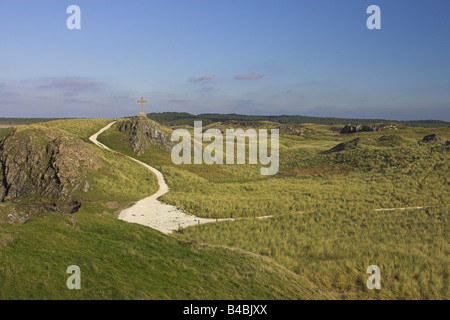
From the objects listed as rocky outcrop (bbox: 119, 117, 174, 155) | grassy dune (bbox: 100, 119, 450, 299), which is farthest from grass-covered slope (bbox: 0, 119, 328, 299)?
rocky outcrop (bbox: 119, 117, 174, 155)

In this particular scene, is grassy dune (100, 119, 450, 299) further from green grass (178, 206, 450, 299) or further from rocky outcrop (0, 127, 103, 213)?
rocky outcrop (0, 127, 103, 213)

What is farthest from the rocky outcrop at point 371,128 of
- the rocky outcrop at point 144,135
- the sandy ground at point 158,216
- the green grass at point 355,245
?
the sandy ground at point 158,216

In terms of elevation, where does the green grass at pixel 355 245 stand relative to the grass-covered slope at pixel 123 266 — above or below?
below

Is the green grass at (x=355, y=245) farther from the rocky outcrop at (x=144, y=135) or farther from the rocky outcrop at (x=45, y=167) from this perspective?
the rocky outcrop at (x=144, y=135)

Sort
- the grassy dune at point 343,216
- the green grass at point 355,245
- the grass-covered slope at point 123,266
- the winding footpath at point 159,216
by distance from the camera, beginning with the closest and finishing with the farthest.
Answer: the grass-covered slope at point 123,266 → the green grass at point 355,245 → the grassy dune at point 343,216 → the winding footpath at point 159,216

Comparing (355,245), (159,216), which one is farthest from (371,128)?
(159,216)

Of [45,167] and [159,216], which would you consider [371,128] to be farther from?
[45,167]
